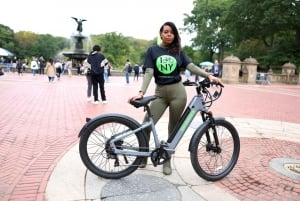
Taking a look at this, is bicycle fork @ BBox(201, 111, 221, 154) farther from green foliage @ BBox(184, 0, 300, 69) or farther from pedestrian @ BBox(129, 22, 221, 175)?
green foliage @ BBox(184, 0, 300, 69)

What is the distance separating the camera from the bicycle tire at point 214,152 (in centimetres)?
379

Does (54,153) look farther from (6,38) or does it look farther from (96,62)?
(6,38)

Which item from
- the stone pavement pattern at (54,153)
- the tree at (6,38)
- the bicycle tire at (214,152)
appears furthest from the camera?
the tree at (6,38)

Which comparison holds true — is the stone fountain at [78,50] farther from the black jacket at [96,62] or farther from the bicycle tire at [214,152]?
the bicycle tire at [214,152]

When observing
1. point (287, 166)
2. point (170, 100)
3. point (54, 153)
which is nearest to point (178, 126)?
point (170, 100)

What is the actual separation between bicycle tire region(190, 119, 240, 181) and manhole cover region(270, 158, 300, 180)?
29.1 inches

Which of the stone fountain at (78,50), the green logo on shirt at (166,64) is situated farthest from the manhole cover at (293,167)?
the stone fountain at (78,50)

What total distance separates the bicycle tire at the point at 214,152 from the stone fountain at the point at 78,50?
30.9 meters

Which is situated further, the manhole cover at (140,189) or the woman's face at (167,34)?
the woman's face at (167,34)

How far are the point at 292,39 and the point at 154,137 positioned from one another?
46.3 meters

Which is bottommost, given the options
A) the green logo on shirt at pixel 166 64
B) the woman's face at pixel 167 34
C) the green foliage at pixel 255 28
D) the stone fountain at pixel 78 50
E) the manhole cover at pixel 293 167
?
the manhole cover at pixel 293 167

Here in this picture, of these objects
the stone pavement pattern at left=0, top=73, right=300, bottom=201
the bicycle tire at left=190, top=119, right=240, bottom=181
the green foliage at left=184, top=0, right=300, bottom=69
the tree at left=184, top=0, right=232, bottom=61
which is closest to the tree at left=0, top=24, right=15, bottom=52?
the tree at left=184, top=0, right=232, bottom=61

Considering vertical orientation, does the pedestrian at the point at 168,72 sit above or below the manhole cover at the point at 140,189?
above

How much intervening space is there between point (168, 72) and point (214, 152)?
3.94ft
